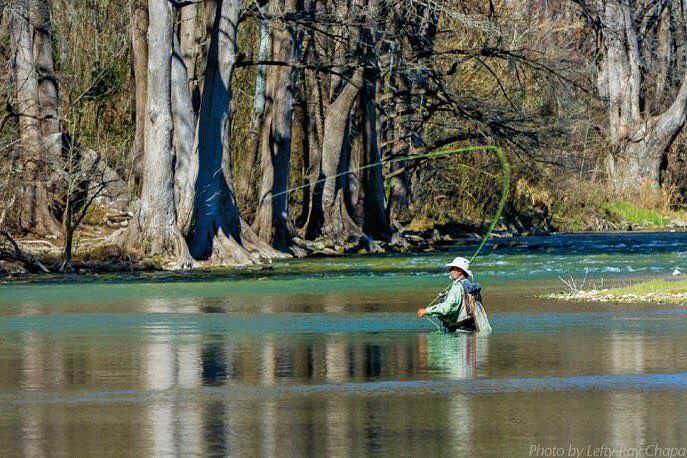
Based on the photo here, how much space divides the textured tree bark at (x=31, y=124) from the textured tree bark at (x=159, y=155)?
89.7 inches

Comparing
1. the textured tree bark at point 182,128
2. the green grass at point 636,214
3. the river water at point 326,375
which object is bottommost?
the river water at point 326,375

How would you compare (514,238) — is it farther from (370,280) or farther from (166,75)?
(370,280)

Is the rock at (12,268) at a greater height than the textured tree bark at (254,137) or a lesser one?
lesser

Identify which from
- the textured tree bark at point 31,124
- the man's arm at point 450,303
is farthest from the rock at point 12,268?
the man's arm at point 450,303

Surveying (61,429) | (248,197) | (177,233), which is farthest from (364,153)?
(61,429)

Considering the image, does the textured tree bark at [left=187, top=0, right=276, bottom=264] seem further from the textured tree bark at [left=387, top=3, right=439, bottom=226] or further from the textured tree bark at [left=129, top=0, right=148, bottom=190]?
the textured tree bark at [left=387, top=3, right=439, bottom=226]

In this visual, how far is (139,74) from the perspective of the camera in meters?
42.8

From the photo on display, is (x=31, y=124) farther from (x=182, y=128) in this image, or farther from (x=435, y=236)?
(x=435, y=236)

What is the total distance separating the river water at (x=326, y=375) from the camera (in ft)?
39.5

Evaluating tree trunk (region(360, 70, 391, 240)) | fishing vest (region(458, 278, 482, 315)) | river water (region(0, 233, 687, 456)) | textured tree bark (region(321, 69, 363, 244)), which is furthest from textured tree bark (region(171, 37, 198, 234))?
fishing vest (region(458, 278, 482, 315))

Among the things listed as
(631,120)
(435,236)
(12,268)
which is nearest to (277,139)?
(435,236)

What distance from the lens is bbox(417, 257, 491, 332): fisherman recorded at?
19641 mm

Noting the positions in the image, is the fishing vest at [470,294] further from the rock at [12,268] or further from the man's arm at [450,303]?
the rock at [12,268]

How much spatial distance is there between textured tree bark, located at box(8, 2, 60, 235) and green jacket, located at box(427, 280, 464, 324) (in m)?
18.0
